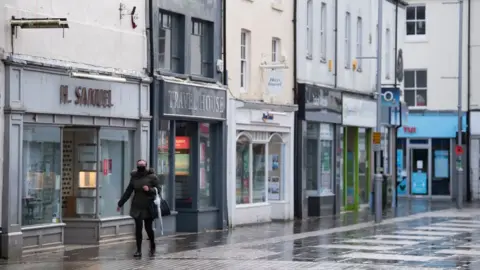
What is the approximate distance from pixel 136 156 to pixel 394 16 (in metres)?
23.6

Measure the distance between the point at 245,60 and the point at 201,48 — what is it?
292cm

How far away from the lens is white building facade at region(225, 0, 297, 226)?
33188 millimetres

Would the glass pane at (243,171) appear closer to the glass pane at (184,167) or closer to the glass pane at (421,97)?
the glass pane at (184,167)

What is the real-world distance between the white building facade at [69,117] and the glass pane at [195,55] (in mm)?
2924

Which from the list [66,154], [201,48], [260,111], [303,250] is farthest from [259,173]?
[303,250]

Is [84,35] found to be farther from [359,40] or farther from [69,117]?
[359,40]

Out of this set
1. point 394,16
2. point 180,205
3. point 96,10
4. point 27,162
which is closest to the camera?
point 27,162

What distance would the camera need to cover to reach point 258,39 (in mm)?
35000

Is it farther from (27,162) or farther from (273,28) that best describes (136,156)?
(273,28)

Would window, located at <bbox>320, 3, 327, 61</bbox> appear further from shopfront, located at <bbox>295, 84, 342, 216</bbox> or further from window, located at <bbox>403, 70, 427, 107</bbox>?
window, located at <bbox>403, 70, 427, 107</bbox>

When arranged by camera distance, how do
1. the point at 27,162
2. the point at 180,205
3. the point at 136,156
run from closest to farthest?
the point at 27,162 < the point at 136,156 < the point at 180,205

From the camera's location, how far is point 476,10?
57969 millimetres

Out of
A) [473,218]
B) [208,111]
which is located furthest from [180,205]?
[473,218]

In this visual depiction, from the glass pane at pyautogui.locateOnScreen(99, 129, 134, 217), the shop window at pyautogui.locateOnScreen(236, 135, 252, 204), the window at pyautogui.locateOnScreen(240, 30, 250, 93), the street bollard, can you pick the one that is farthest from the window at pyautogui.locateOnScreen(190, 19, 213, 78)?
the street bollard
